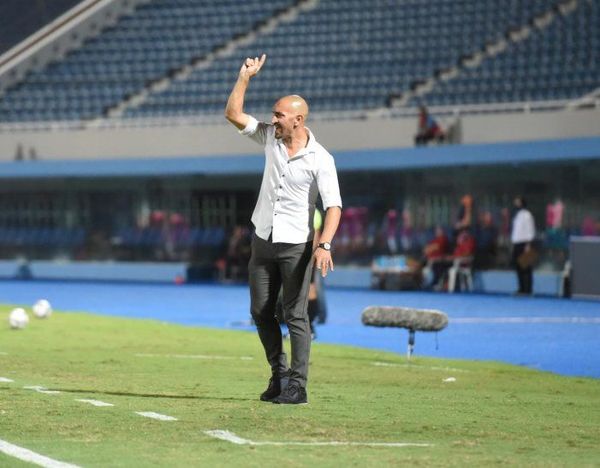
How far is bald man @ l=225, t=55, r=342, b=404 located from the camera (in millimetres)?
9703

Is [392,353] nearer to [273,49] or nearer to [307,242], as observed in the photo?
[307,242]

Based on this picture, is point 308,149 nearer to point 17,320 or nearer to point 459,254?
point 17,320

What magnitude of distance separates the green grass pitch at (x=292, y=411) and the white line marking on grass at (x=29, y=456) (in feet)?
0.21

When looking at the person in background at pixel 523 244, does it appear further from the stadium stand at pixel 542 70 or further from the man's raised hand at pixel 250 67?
the man's raised hand at pixel 250 67

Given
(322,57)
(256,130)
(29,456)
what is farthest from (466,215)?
(29,456)

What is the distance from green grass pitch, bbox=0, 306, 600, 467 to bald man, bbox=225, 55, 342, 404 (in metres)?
0.60

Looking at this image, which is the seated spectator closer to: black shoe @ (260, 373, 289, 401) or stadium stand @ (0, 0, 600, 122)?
stadium stand @ (0, 0, 600, 122)

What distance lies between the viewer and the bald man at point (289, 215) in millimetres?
9703

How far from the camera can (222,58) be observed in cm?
4159

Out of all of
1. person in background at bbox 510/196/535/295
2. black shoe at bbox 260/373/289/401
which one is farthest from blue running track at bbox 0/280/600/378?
black shoe at bbox 260/373/289/401

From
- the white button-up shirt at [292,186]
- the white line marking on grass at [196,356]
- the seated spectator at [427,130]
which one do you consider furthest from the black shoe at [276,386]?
the seated spectator at [427,130]

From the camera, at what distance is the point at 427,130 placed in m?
32.0

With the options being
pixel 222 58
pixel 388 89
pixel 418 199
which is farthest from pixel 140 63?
pixel 418 199

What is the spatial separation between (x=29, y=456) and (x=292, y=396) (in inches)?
112
